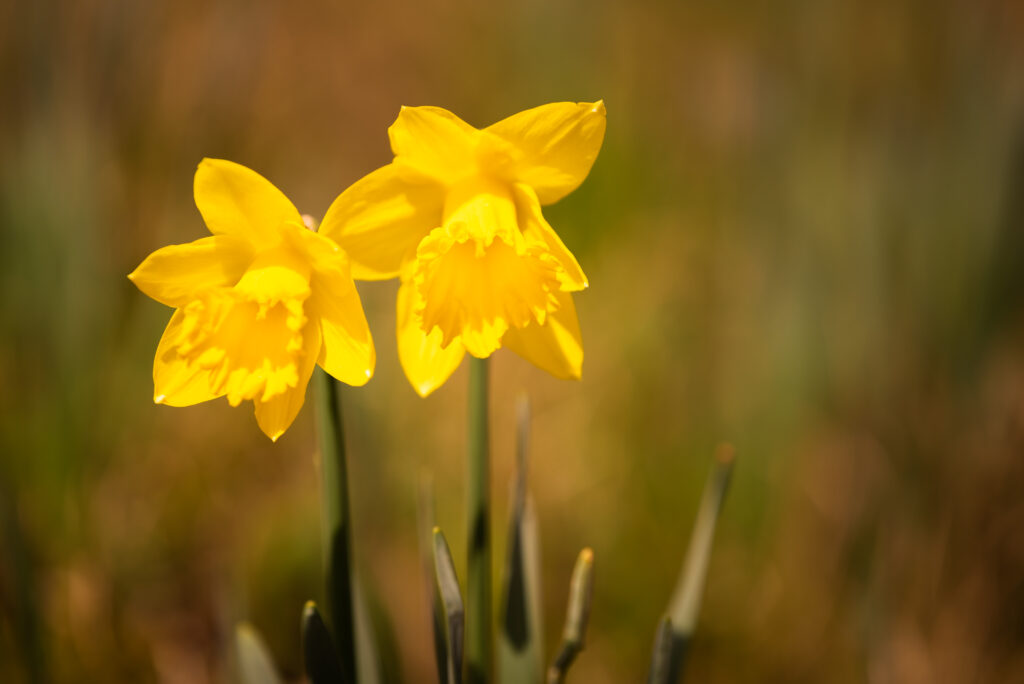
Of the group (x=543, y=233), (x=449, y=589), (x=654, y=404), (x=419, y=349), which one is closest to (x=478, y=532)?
(x=449, y=589)

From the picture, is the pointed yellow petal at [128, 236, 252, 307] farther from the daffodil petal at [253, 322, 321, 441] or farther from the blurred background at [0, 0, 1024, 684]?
the blurred background at [0, 0, 1024, 684]

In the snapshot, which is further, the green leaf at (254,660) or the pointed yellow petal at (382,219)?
the green leaf at (254,660)

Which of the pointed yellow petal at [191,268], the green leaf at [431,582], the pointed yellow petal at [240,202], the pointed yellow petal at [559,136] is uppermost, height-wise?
the pointed yellow petal at [559,136]

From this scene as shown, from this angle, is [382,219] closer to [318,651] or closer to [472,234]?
[472,234]

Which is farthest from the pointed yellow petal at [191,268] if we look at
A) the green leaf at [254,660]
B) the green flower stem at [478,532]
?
the green leaf at [254,660]

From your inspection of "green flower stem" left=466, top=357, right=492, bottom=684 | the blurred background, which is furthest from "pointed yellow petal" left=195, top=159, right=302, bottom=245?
the blurred background

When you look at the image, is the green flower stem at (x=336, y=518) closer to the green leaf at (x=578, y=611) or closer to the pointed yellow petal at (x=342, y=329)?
the pointed yellow petal at (x=342, y=329)
